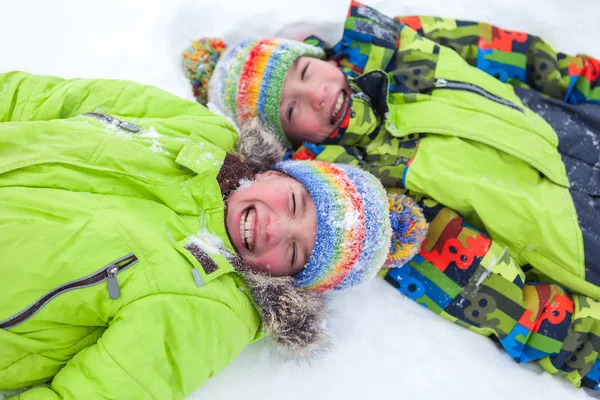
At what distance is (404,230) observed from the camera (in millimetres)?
1622

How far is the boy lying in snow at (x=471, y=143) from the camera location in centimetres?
174

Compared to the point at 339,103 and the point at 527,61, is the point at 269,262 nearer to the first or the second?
the point at 339,103

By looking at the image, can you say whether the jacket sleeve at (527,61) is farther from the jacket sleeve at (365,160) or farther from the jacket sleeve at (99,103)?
the jacket sleeve at (99,103)

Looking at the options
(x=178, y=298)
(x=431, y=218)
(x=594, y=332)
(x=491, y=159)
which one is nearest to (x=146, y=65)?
(x=178, y=298)

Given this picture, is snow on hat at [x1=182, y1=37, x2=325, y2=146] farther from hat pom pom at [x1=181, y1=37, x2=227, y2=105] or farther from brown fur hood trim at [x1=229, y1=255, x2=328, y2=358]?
brown fur hood trim at [x1=229, y1=255, x2=328, y2=358]

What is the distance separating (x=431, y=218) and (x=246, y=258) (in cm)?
80

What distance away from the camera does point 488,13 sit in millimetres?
2455

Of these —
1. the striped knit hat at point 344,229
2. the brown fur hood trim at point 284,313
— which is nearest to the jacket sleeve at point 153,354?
the brown fur hood trim at point 284,313

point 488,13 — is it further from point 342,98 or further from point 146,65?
point 146,65

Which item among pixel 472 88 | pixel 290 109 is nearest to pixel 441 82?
pixel 472 88

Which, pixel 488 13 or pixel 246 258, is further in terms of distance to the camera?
pixel 488 13

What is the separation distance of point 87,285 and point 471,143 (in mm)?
1528

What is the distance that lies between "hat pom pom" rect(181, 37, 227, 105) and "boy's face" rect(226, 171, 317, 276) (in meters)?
0.82

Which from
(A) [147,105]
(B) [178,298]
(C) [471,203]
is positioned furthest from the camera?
(C) [471,203]
